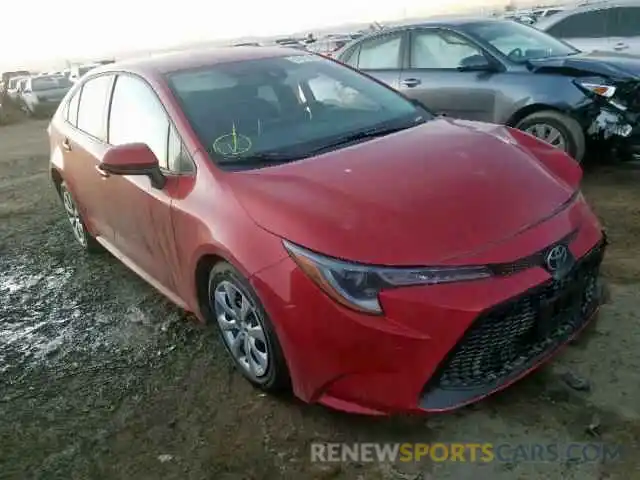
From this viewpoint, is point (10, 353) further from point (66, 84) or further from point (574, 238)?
point (66, 84)

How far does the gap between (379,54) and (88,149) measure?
12.5 feet

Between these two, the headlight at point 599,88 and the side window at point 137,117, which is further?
the headlight at point 599,88

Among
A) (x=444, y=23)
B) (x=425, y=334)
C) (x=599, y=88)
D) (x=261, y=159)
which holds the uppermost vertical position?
(x=444, y=23)

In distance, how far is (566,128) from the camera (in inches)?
209

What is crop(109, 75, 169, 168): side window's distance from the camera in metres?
3.26

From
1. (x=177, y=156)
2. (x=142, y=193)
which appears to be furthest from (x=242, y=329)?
(x=142, y=193)

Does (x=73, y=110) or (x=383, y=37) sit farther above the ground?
(x=383, y=37)

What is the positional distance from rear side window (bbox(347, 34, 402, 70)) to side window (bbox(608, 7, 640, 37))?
14.4ft

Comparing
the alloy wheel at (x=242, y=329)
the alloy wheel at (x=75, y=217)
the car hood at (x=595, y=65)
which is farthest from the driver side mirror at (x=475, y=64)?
the alloy wheel at (x=242, y=329)

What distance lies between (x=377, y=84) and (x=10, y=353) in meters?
2.69

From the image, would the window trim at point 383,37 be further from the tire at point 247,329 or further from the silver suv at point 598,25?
the tire at point 247,329

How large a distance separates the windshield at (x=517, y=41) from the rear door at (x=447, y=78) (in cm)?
19

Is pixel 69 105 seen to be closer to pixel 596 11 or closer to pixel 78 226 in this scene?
pixel 78 226

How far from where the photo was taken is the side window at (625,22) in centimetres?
916
